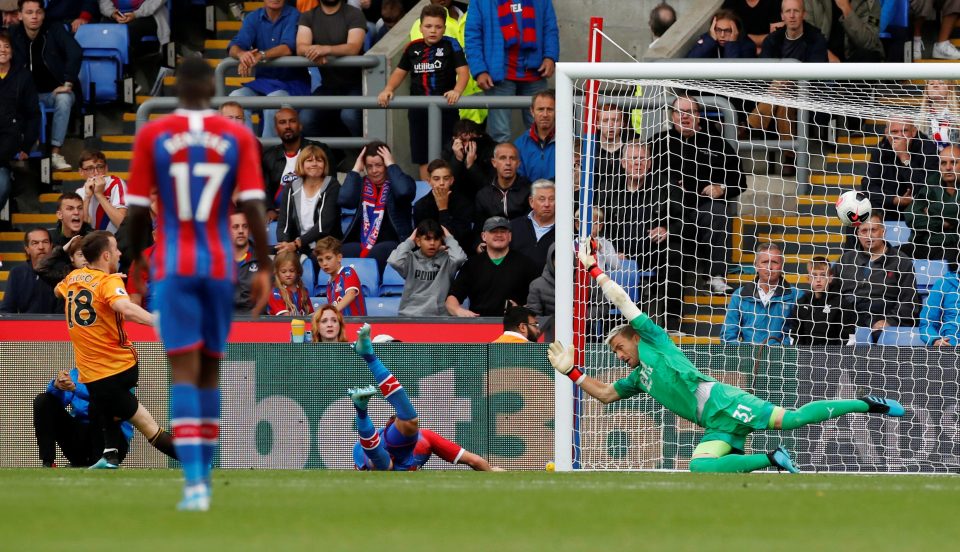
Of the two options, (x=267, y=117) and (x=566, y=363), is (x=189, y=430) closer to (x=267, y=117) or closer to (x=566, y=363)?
(x=566, y=363)

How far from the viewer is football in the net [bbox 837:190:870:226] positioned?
44.1 feet

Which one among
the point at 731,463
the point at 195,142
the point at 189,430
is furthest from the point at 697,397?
the point at 195,142

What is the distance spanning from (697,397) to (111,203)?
7207 mm

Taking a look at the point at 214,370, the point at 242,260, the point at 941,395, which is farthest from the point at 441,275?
the point at 214,370

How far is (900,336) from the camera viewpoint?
13547 mm

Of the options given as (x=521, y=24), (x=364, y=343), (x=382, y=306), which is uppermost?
(x=521, y=24)

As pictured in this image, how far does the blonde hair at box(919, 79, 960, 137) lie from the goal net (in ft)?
0.09

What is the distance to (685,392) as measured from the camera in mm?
11492

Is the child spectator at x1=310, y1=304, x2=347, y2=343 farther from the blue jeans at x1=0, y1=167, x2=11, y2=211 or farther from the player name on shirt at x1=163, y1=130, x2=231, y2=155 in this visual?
the player name on shirt at x1=163, y1=130, x2=231, y2=155

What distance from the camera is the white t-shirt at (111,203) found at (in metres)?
15.8

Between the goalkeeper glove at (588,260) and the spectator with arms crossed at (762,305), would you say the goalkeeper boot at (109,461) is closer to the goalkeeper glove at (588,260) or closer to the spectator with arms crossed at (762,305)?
the goalkeeper glove at (588,260)

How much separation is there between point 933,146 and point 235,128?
8.80 meters

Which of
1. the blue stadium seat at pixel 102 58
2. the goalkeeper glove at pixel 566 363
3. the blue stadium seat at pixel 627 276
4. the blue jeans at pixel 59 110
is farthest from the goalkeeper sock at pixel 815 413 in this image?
the blue stadium seat at pixel 102 58

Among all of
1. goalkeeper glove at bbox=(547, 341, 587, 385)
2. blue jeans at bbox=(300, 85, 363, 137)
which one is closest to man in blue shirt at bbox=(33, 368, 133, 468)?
goalkeeper glove at bbox=(547, 341, 587, 385)
